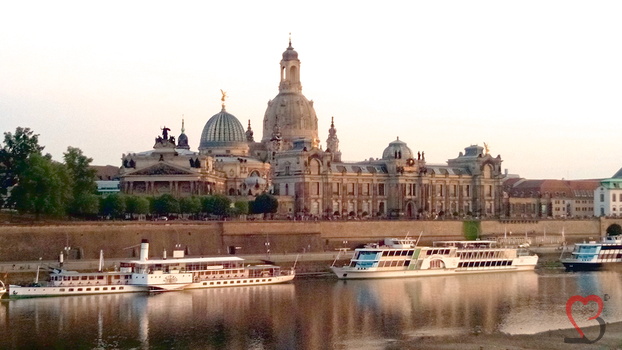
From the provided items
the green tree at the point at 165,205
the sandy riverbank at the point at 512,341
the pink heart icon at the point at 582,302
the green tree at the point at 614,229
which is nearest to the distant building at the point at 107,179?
the green tree at the point at 165,205

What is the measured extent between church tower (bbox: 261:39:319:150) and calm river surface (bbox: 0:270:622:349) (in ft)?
232

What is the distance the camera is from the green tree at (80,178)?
265 ft

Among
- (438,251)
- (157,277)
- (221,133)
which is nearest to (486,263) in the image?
(438,251)

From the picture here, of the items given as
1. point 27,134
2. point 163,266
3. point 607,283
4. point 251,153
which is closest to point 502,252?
point 607,283

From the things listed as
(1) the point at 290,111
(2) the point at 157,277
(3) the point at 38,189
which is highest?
(1) the point at 290,111

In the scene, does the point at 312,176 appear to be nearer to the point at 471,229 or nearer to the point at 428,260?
the point at 471,229

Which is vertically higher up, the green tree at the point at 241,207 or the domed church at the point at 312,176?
the domed church at the point at 312,176

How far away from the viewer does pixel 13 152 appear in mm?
79750

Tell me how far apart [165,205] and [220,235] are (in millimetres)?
10238

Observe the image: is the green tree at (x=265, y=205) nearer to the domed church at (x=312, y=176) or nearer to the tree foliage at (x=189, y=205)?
the domed church at (x=312, y=176)

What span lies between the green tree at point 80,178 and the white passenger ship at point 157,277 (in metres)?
15.3

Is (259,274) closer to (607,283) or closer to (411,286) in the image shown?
(411,286)

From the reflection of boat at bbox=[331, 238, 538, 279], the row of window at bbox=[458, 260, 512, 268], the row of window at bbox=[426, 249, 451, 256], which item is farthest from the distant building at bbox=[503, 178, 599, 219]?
the row of window at bbox=[426, 249, 451, 256]

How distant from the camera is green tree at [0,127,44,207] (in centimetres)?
7931
